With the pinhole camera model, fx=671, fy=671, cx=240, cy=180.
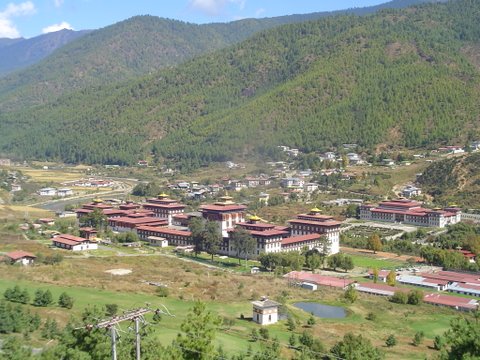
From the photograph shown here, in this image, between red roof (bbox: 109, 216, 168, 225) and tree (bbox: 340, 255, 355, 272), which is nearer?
tree (bbox: 340, 255, 355, 272)

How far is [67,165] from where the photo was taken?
479 feet

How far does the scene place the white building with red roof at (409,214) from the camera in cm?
7338

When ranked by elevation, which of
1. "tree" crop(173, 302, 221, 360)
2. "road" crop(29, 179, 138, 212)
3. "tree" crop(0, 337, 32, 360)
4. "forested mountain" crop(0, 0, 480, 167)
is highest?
"forested mountain" crop(0, 0, 480, 167)

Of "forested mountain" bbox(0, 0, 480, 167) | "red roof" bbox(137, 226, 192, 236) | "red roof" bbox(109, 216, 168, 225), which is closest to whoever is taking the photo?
"red roof" bbox(137, 226, 192, 236)

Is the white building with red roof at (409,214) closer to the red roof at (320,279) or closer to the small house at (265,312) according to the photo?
the red roof at (320,279)

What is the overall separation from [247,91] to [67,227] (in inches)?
4129

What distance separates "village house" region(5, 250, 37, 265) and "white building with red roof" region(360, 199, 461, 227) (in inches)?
1674

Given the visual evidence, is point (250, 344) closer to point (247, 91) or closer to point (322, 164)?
point (322, 164)

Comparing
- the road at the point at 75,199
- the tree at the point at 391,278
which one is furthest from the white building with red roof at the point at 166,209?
the tree at the point at 391,278

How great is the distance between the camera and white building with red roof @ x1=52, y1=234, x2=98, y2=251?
184 ft

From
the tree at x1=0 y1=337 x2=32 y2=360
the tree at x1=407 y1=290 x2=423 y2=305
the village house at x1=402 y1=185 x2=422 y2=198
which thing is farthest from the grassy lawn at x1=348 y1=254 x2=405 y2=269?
the tree at x1=0 y1=337 x2=32 y2=360

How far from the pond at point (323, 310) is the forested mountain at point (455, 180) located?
45959 mm

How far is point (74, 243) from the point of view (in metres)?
56.3

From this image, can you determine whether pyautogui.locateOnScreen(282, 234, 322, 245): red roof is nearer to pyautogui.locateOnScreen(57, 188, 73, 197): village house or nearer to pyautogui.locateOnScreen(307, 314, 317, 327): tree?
pyautogui.locateOnScreen(307, 314, 317, 327): tree
